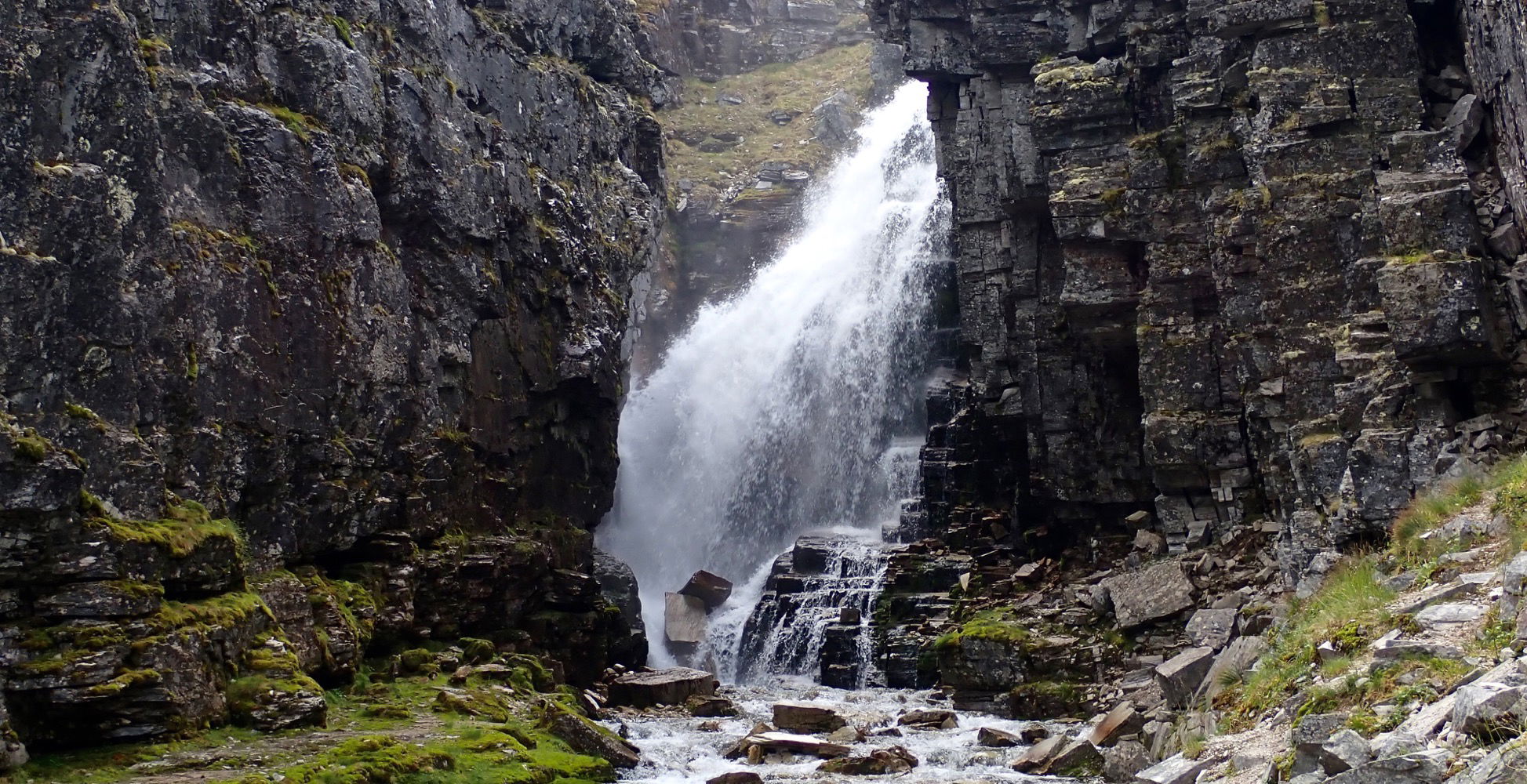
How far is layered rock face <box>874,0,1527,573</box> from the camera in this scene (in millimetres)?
19766

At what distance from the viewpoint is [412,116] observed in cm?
3319

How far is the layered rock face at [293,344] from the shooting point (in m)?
20.2

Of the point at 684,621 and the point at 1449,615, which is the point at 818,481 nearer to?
the point at 684,621

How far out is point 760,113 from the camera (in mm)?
86438

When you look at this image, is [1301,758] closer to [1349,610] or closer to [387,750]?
[1349,610]

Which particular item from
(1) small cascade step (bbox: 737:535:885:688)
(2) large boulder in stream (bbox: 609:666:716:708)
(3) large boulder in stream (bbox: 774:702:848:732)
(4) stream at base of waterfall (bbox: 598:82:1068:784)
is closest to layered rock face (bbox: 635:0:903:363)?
(4) stream at base of waterfall (bbox: 598:82:1068:784)

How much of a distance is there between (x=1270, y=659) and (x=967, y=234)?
29381mm

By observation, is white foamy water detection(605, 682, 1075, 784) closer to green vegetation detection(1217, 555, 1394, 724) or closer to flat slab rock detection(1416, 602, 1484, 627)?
green vegetation detection(1217, 555, 1394, 724)

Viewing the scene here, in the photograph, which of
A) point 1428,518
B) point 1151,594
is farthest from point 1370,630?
point 1151,594

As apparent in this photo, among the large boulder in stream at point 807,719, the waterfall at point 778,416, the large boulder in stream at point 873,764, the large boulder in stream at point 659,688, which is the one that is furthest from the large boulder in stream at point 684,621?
the large boulder in stream at point 873,764

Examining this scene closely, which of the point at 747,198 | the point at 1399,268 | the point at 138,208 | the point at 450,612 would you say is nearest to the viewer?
the point at 1399,268

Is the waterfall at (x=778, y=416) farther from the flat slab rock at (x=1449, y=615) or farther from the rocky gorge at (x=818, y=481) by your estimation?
the flat slab rock at (x=1449, y=615)

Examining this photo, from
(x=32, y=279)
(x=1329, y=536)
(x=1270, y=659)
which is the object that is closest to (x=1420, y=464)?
(x=1329, y=536)

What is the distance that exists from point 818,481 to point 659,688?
61.9 feet
